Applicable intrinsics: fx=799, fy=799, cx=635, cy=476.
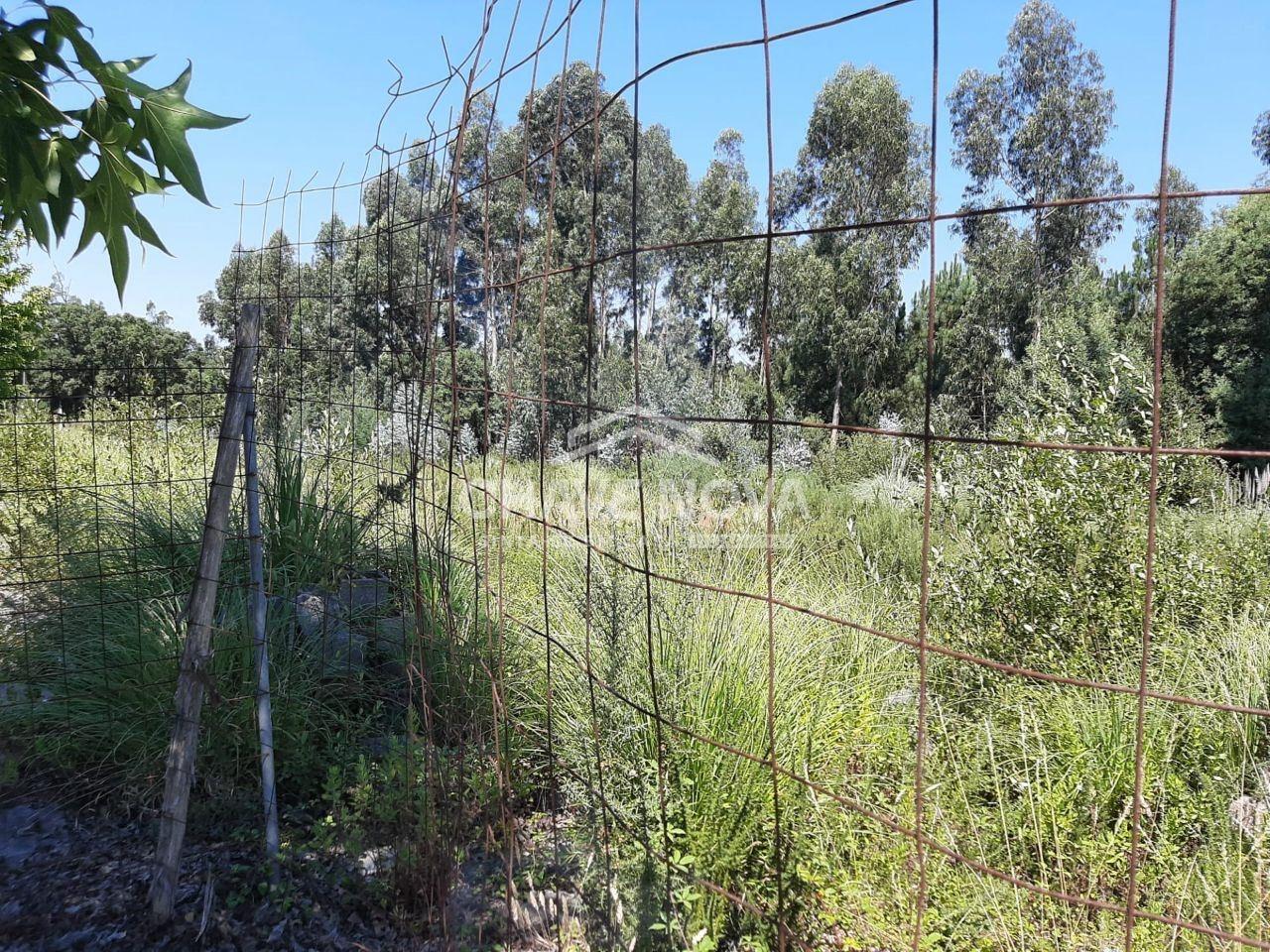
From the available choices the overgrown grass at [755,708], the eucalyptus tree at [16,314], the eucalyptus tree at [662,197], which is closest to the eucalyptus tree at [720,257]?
the eucalyptus tree at [662,197]

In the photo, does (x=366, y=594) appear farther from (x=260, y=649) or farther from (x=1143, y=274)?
(x=1143, y=274)

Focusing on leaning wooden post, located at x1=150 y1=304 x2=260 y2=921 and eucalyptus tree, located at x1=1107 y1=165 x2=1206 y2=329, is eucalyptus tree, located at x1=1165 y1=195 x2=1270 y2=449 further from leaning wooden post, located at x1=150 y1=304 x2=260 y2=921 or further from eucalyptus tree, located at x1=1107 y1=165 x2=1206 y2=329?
leaning wooden post, located at x1=150 y1=304 x2=260 y2=921

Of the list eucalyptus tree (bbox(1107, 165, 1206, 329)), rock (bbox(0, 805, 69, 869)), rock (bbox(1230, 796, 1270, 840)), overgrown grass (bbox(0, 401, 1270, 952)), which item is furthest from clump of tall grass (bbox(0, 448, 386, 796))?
eucalyptus tree (bbox(1107, 165, 1206, 329))

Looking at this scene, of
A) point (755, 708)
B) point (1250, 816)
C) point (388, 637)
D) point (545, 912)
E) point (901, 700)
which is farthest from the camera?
point (388, 637)

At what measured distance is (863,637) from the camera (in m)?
2.98

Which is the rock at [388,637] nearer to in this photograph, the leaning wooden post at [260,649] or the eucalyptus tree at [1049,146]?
the leaning wooden post at [260,649]

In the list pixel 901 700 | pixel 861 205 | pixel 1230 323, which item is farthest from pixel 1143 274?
pixel 901 700

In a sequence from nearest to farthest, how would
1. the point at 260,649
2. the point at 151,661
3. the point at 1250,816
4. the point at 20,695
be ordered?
the point at 1250,816 → the point at 260,649 → the point at 151,661 → the point at 20,695

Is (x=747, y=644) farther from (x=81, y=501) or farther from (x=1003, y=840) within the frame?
(x=81, y=501)

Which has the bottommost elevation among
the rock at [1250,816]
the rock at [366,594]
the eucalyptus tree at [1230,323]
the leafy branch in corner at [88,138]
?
the rock at [1250,816]

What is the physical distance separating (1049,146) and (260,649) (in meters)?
24.7

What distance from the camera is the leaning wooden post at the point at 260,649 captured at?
2398mm

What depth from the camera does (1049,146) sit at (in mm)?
21625

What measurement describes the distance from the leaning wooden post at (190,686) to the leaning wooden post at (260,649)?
0.18m
